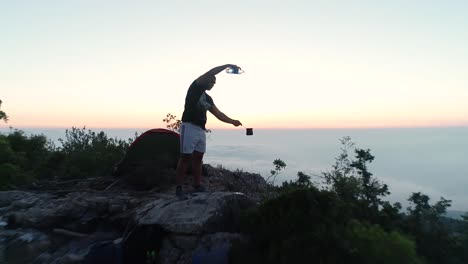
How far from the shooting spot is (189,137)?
700cm

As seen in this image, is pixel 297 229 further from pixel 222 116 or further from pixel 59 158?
pixel 59 158

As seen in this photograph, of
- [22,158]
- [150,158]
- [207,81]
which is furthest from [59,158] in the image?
[207,81]

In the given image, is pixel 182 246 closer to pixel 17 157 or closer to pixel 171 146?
pixel 171 146

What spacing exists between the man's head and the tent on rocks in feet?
8.03

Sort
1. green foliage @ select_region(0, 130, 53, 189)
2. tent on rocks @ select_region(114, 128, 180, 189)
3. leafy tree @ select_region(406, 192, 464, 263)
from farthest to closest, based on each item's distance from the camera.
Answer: green foliage @ select_region(0, 130, 53, 189) → tent on rocks @ select_region(114, 128, 180, 189) → leafy tree @ select_region(406, 192, 464, 263)

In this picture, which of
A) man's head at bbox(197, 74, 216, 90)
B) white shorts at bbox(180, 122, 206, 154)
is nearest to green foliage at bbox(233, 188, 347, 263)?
white shorts at bbox(180, 122, 206, 154)

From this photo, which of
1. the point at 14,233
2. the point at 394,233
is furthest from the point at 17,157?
the point at 394,233

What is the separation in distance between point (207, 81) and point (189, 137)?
3.16 feet

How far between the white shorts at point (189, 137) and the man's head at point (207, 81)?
682 mm

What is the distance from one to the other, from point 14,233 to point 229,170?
5.56m

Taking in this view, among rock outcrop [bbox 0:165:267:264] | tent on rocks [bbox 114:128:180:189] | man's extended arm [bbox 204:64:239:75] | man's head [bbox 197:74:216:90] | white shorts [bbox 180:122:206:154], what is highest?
man's extended arm [bbox 204:64:239:75]

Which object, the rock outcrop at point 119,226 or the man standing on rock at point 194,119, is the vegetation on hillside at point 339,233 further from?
the man standing on rock at point 194,119

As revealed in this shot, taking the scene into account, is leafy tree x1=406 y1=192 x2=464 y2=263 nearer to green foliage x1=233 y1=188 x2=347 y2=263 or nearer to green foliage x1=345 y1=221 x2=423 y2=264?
green foliage x1=345 y1=221 x2=423 y2=264

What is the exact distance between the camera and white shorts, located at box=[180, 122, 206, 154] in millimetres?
6984
